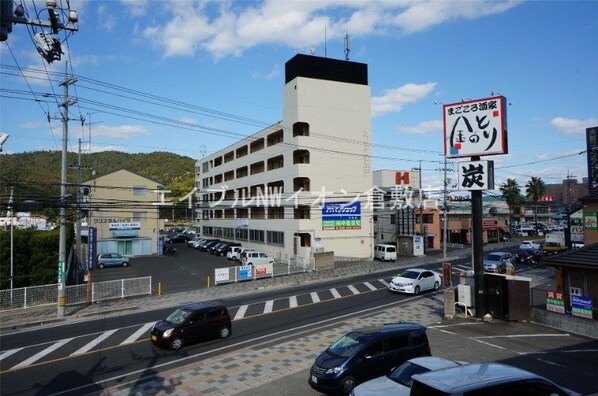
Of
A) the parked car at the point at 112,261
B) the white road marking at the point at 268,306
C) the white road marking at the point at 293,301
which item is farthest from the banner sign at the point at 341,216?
the parked car at the point at 112,261

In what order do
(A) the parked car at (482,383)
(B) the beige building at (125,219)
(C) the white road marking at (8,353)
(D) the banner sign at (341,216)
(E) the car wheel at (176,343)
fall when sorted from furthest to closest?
(B) the beige building at (125,219)
(D) the banner sign at (341,216)
(E) the car wheel at (176,343)
(C) the white road marking at (8,353)
(A) the parked car at (482,383)

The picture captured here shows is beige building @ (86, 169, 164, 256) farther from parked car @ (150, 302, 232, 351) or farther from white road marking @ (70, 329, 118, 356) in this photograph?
parked car @ (150, 302, 232, 351)

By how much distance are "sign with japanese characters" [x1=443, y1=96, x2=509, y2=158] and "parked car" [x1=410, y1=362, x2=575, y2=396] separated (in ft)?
46.5

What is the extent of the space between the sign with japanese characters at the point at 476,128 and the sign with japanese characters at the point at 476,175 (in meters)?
0.52

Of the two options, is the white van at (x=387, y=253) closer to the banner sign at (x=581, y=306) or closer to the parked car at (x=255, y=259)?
the parked car at (x=255, y=259)

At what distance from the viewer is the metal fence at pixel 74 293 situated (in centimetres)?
2400

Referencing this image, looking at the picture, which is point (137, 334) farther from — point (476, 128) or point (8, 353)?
point (476, 128)

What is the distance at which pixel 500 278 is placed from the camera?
62.9 feet

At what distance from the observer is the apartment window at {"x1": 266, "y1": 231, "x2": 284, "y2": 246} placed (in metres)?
48.3

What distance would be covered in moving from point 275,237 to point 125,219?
66.6 ft

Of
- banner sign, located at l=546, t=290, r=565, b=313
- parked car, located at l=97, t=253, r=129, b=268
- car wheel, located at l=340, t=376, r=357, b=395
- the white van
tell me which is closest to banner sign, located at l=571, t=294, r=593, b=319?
banner sign, located at l=546, t=290, r=565, b=313

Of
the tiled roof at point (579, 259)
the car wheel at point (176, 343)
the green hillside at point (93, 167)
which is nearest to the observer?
the car wheel at point (176, 343)

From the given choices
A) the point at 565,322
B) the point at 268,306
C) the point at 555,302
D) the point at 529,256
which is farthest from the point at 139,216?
the point at 565,322

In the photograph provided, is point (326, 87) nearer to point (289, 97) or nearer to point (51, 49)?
point (289, 97)
